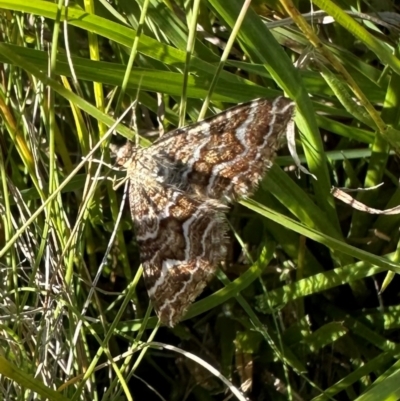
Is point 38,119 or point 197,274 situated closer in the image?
point 197,274

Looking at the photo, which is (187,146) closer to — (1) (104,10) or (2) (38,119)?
(1) (104,10)

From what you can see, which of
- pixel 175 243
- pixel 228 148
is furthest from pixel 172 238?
pixel 228 148

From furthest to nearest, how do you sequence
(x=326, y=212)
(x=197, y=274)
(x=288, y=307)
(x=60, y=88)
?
(x=288, y=307) → (x=326, y=212) → (x=197, y=274) → (x=60, y=88)

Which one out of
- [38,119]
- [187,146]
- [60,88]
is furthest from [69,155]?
[60,88]

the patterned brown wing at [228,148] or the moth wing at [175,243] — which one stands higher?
the patterned brown wing at [228,148]

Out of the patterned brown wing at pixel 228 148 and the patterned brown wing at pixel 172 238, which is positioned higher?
the patterned brown wing at pixel 228 148
